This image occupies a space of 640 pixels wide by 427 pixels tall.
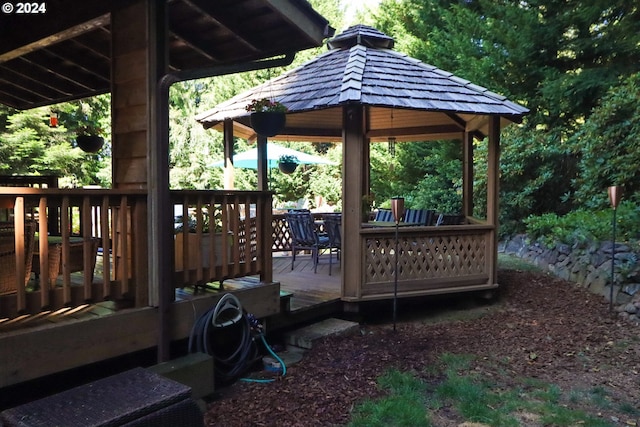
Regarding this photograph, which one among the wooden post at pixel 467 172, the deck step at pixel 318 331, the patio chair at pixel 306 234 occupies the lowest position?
the deck step at pixel 318 331

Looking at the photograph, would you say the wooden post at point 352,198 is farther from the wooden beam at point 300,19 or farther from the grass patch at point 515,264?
the grass patch at point 515,264

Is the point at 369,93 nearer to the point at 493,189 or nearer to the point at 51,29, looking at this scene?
the point at 493,189

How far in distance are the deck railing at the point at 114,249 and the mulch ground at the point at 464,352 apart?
101cm

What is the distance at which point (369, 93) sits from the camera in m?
5.38

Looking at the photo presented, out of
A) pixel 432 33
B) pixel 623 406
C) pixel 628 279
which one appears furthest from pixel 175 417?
pixel 432 33

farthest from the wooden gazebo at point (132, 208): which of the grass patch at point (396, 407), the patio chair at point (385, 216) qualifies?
the patio chair at point (385, 216)

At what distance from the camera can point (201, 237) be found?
154 inches

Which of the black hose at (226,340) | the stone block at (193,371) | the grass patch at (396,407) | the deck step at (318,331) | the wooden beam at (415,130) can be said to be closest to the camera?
the grass patch at (396,407)

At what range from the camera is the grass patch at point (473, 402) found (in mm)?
3290

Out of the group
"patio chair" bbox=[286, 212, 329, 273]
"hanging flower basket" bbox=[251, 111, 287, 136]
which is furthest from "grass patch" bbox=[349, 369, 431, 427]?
"patio chair" bbox=[286, 212, 329, 273]

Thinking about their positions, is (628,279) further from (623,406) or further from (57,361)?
(57,361)

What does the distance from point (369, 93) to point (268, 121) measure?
1172 millimetres

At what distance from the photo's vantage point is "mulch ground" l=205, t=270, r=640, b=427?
3447mm

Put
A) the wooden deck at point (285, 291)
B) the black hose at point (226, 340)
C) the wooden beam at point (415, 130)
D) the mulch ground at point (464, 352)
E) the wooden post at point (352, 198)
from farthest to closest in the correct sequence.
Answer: the wooden beam at point (415, 130), the wooden post at point (352, 198), the black hose at point (226, 340), the mulch ground at point (464, 352), the wooden deck at point (285, 291)
